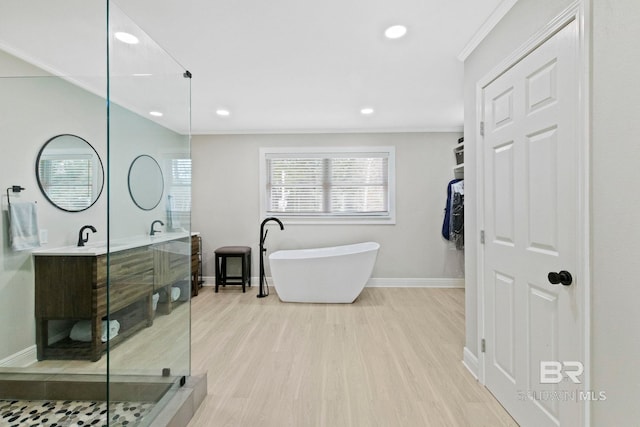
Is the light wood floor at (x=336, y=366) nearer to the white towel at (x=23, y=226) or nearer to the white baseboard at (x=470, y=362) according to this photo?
the white baseboard at (x=470, y=362)

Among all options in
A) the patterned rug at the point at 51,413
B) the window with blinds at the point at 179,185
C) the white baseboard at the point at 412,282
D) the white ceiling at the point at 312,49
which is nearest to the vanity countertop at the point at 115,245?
the window with blinds at the point at 179,185

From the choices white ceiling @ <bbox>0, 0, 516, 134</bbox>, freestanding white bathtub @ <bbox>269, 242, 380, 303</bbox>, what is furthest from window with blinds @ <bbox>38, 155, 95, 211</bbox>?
freestanding white bathtub @ <bbox>269, 242, 380, 303</bbox>

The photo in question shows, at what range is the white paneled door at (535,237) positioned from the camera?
1.26 metres

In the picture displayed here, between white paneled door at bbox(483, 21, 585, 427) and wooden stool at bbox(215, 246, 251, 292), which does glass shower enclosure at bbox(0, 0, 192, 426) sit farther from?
white paneled door at bbox(483, 21, 585, 427)

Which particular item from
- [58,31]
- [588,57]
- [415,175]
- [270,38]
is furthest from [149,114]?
[415,175]

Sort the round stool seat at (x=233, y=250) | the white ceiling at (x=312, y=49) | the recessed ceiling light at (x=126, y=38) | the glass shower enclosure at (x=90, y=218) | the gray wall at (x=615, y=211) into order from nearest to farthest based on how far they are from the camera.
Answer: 1. the gray wall at (x=615, y=211)
2. the recessed ceiling light at (x=126, y=38)
3. the glass shower enclosure at (x=90, y=218)
4. the white ceiling at (x=312, y=49)
5. the round stool seat at (x=233, y=250)

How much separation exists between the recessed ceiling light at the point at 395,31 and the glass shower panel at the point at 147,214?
4.48ft

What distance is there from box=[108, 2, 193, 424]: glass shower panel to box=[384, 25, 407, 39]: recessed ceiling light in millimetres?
1366

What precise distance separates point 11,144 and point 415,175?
4.52 m

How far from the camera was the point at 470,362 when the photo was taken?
86.2 inches

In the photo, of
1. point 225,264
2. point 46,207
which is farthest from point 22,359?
point 225,264

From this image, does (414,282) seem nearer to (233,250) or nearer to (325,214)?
(325,214)

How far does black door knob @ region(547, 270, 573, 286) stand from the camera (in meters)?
1.26

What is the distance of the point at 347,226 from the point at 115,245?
11.8 ft
